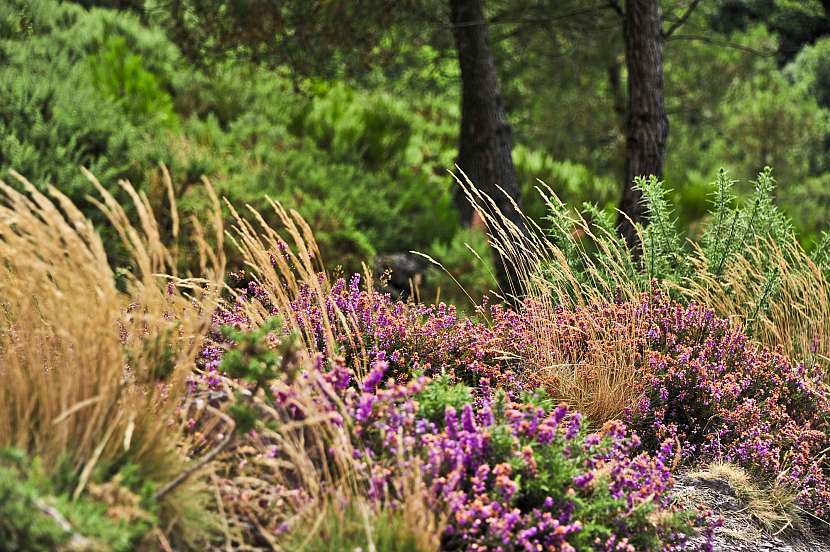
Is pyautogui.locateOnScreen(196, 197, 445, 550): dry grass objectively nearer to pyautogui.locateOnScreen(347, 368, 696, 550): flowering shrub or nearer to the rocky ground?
pyautogui.locateOnScreen(347, 368, 696, 550): flowering shrub

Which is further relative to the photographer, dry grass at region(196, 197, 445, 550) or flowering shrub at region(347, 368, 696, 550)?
flowering shrub at region(347, 368, 696, 550)

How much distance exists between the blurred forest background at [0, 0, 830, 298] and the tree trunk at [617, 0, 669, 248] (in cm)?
3

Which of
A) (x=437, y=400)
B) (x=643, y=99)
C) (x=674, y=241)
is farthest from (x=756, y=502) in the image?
(x=643, y=99)

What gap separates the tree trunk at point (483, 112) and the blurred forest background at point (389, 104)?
2cm

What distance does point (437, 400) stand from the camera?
122 inches

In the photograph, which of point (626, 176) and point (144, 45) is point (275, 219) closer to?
point (626, 176)

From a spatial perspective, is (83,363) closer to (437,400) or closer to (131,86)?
(437,400)

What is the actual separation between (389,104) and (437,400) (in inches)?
451

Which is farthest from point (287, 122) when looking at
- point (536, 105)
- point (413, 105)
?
point (536, 105)

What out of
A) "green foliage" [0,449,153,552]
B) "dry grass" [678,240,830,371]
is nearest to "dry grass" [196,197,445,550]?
"green foliage" [0,449,153,552]

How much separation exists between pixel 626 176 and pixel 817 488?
360 centimetres

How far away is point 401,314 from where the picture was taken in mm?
4070

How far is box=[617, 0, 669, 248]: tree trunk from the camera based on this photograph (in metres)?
6.91

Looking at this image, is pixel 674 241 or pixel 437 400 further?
pixel 674 241
